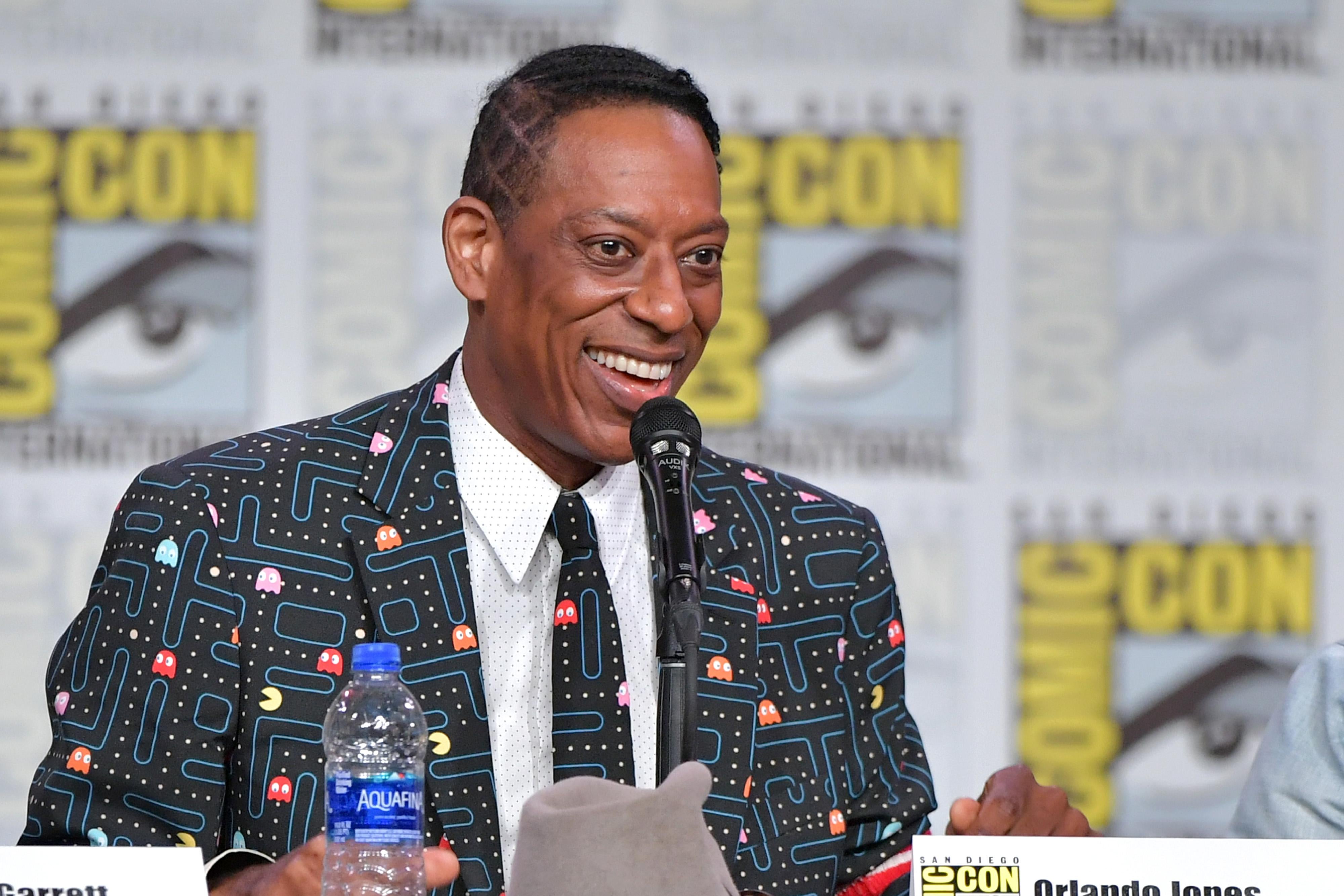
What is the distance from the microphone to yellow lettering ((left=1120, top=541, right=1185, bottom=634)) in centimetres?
219

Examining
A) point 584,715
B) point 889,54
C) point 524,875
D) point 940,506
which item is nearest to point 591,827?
point 524,875

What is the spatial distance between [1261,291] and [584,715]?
2.22 m

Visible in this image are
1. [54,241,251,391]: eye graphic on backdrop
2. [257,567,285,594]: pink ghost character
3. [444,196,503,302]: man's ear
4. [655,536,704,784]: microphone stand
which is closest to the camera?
[655,536,704,784]: microphone stand

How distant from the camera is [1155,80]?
142 inches

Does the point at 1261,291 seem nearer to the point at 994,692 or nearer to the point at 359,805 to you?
the point at 994,692

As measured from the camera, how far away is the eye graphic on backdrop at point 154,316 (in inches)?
134

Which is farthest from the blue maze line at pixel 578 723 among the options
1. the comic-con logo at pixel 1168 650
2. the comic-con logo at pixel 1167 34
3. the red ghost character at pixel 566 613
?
the comic-con logo at pixel 1167 34

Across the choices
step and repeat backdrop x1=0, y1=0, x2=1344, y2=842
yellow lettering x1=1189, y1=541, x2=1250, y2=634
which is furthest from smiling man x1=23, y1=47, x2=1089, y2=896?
yellow lettering x1=1189, y1=541, x2=1250, y2=634

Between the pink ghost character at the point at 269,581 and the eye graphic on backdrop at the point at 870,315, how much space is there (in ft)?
5.68

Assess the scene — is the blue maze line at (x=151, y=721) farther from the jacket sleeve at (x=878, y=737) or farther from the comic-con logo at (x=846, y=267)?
the comic-con logo at (x=846, y=267)

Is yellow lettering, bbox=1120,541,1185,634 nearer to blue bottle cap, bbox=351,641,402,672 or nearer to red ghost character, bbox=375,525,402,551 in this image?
red ghost character, bbox=375,525,402,551

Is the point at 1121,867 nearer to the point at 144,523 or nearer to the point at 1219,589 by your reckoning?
the point at 144,523

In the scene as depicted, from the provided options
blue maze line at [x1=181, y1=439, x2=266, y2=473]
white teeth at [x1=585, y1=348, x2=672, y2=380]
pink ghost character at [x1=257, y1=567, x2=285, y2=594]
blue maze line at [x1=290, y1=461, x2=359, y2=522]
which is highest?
white teeth at [x1=585, y1=348, x2=672, y2=380]

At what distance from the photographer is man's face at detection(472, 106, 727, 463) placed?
1976 mm
